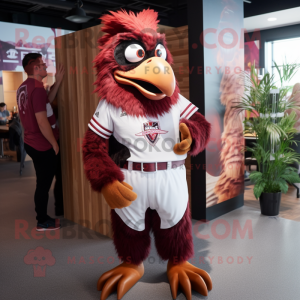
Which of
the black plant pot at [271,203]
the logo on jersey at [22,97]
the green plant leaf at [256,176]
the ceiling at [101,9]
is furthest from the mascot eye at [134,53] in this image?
the ceiling at [101,9]

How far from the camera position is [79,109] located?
2.83 m

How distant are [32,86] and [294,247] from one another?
7.73 feet

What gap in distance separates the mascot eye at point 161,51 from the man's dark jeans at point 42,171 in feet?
4.83

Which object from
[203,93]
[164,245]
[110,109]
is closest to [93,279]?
[164,245]

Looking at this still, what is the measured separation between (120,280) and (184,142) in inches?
33.3

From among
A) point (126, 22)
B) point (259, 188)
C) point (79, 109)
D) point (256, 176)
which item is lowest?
point (259, 188)

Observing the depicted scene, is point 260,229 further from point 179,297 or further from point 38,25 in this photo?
point 38,25

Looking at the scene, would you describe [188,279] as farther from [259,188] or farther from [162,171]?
[259,188]

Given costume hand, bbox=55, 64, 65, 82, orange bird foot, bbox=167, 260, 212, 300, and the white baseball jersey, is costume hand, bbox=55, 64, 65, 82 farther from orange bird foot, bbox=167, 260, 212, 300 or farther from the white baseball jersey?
orange bird foot, bbox=167, 260, 212, 300

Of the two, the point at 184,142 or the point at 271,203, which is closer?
the point at 184,142

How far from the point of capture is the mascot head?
1679mm

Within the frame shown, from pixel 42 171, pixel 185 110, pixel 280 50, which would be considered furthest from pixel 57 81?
pixel 280 50

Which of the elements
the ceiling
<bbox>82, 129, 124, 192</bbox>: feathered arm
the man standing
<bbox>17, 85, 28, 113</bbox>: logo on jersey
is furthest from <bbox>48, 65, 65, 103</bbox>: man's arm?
the ceiling

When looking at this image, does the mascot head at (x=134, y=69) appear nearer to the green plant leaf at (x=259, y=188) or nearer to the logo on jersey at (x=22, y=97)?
the logo on jersey at (x=22, y=97)
